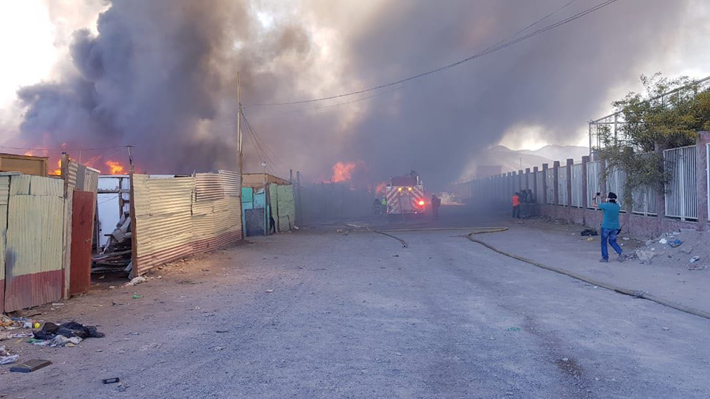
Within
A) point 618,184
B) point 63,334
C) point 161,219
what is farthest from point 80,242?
point 618,184

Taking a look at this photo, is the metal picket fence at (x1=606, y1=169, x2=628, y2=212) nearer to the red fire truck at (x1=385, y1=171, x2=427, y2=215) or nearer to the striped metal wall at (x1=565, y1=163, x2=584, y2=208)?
the striped metal wall at (x1=565, y1=163, x2=584, y2=208)

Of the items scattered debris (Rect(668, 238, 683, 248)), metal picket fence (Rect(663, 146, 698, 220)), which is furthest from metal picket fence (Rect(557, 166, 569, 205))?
scattered debris (Rect(668, 238, 683, 248))

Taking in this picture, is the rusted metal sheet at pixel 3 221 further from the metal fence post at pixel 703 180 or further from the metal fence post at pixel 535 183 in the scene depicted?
the metal fence post at pixel 535 183

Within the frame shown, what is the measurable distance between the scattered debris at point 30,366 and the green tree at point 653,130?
13.2 meters

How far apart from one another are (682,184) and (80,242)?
1323 cm

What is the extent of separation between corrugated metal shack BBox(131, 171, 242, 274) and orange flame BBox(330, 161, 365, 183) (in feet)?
123

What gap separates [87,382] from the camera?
4.36 m

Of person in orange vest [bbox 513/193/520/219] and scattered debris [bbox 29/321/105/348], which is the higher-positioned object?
person in orange vest [bbox 513/193/520/219]

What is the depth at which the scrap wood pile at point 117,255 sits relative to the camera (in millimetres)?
10523

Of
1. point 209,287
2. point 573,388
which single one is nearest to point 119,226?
point 209,287

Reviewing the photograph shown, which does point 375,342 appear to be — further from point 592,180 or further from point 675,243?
point 592,180

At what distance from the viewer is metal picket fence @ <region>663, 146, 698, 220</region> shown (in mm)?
12047

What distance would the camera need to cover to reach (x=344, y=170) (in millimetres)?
54719

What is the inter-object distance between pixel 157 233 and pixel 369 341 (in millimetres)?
7095
